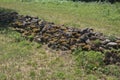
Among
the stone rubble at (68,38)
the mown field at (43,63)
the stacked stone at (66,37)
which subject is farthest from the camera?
the stacked stone at (66,37)

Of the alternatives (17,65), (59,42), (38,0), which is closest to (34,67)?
(17,65)

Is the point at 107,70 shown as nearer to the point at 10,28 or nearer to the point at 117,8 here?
the point at 10,28

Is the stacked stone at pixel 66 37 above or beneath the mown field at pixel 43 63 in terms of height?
above

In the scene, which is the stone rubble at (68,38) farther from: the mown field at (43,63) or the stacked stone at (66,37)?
the mown field at (43,63)

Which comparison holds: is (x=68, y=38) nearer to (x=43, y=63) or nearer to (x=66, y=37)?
(x=66, y=37)

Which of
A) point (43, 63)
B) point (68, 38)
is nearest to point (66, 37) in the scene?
point (68, 38)

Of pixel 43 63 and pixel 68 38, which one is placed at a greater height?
pixel 68 38

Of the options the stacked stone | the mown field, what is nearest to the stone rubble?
the stacked stone

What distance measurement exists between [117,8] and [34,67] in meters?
11.9

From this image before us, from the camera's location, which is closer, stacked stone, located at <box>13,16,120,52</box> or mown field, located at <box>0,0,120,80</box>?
mown field, located at <box>0,0,120,80</box>

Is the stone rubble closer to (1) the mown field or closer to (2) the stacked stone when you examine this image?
(2) the stacked stone

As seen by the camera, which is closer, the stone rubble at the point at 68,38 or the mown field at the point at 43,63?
the mown field at the point at 43,63

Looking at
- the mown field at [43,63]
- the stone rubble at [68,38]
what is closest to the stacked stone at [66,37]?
the stone rubble at [68,38]

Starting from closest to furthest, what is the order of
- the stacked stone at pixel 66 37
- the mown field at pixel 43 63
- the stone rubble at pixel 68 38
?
1. the mown field at pixel 43 63
2. the stone rubble at pixel 68 38
3. the stacked stone at pixel 66 37
